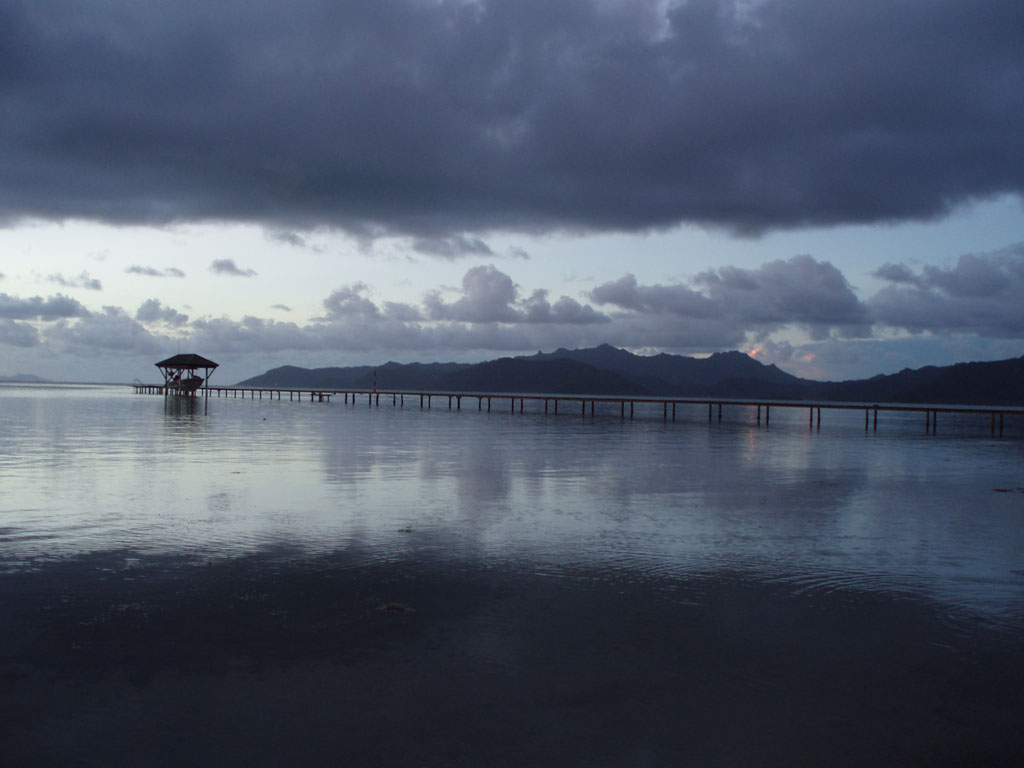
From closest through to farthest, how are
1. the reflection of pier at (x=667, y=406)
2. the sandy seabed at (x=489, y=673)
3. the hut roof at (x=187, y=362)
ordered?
the sandy seabed at (x=489, y=673) < the reflection of pier at (x=667, y=406) < the hut roof at (x=187, y=362)

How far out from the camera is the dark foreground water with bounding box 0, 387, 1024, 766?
541 cm

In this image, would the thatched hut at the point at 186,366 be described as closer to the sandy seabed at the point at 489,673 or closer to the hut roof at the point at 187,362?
the hut roof at the point at 187,362

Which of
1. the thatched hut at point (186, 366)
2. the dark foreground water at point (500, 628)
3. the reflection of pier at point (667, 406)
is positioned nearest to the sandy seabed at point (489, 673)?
the dark foreground water at point (500, 628)

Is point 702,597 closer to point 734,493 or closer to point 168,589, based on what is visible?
point 168,589

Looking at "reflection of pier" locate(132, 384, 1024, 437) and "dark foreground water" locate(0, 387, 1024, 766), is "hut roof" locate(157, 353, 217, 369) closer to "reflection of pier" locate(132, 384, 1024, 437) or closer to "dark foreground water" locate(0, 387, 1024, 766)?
"reflection of pier" locate(132, 384, 1024, 437)

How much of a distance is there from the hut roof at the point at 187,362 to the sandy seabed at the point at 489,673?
83188mm

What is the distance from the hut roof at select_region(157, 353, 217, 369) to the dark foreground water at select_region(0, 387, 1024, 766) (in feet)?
243

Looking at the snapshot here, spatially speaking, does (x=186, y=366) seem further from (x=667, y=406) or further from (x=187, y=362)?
(x=667, y=406)

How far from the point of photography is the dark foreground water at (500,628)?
17.8ft

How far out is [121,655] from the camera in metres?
6.59

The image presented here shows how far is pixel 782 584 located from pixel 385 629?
198 inches

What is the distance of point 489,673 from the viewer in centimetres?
644

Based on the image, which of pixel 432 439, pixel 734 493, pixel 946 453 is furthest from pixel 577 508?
pixel 946 453

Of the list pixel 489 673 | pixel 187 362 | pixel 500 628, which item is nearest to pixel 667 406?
pixel 187 362
